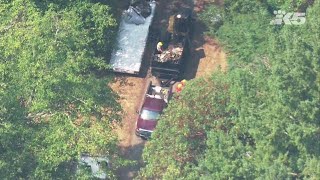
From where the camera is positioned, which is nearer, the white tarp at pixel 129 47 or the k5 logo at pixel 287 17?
the k5 logo at pixel 287 17

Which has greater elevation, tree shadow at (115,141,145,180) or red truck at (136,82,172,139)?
red truck at (136,82,172,139)

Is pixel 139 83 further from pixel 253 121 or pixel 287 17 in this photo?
pixel 253 121

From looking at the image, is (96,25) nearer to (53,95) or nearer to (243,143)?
(53,95)

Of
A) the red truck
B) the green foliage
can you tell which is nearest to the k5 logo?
the red truck

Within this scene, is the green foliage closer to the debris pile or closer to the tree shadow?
the tree shadow

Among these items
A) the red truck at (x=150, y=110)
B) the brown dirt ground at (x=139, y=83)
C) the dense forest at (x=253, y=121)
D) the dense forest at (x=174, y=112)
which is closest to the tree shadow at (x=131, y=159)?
the brown dirt ground at (x=139, y=83)

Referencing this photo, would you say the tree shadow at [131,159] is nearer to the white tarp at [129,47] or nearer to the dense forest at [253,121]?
the white tarp at [129,47]

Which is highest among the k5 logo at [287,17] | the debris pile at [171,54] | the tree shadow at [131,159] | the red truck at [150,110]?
the k5 logo at [287,17]

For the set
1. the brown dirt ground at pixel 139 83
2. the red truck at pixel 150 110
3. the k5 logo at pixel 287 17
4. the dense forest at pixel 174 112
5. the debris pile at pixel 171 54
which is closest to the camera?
the dense forest at pixel 174 112
